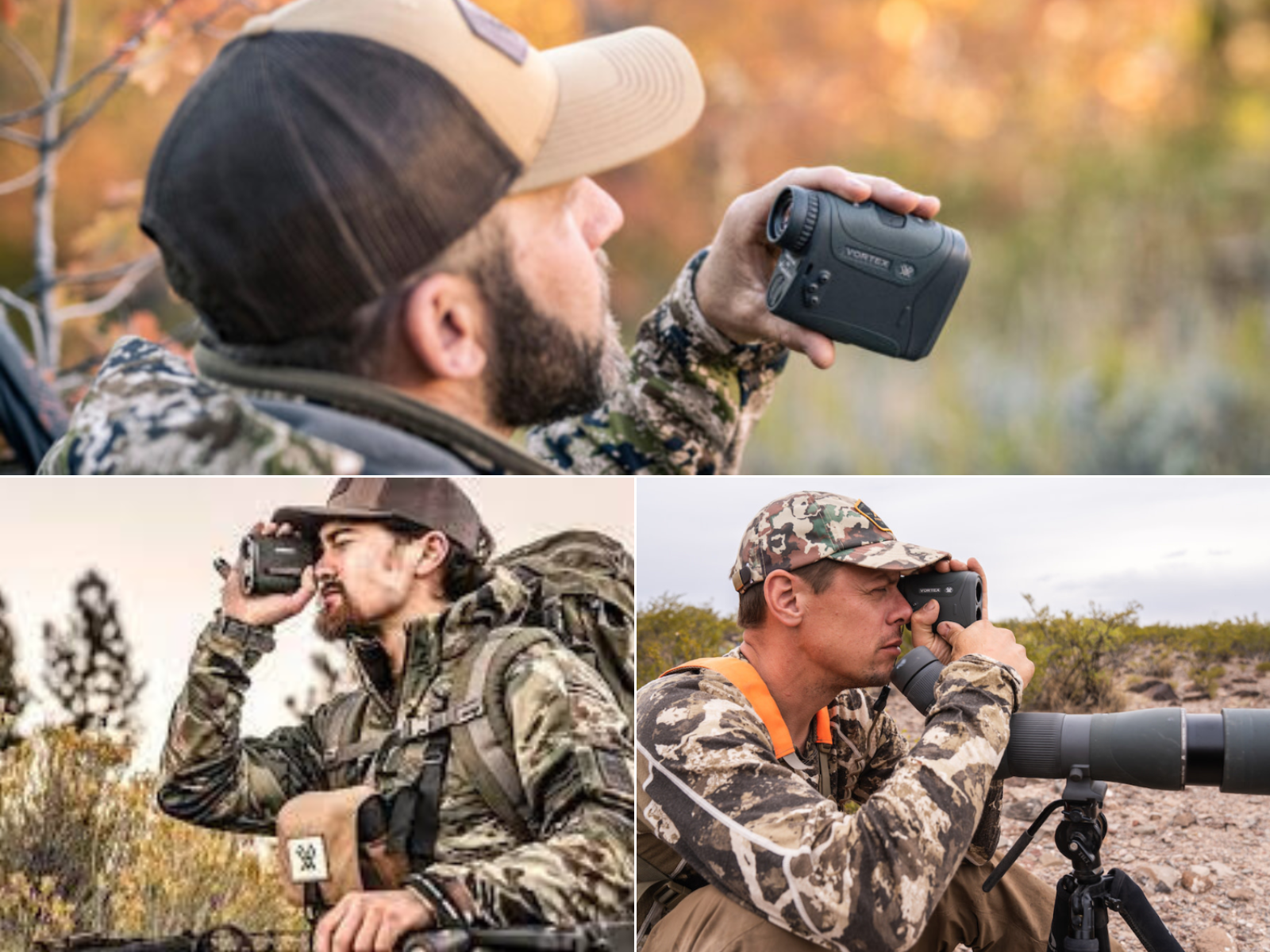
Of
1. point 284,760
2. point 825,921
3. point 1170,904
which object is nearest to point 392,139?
point 284,760

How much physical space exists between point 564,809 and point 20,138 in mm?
3250

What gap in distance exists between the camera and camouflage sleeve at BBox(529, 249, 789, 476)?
7.23 ft

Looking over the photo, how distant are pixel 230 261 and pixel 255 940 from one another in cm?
115

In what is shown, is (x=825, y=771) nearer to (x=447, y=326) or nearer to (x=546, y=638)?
(x=546, y=638)

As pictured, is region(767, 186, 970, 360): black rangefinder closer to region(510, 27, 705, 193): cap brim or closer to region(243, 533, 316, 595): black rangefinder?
region(510, 27, 705, 193): cap brim

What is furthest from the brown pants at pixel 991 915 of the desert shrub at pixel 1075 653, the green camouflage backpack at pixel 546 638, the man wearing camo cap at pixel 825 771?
the green camouflage backpack at pixel 546 638

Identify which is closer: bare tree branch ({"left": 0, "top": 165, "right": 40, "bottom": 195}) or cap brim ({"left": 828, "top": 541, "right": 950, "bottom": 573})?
cap brim ({"left": 828, "top": 541, "right": 950, "bottom": 573})

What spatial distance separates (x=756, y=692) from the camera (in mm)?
2062

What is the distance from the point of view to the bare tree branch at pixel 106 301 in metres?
3.90

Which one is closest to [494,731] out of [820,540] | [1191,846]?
[820,540]

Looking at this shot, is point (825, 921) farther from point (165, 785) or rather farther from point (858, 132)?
point (858, 132)

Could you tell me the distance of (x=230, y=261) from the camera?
4.72ft

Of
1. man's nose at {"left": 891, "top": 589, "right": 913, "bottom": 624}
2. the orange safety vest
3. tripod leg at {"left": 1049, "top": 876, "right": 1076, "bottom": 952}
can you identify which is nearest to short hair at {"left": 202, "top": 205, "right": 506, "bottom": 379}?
the orange safety vest

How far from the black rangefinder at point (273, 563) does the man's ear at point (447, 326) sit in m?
0.65
